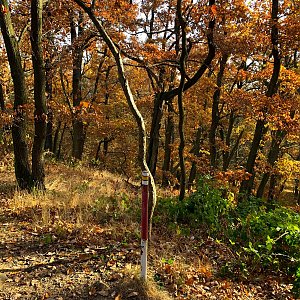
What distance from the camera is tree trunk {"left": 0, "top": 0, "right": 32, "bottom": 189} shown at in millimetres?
7039

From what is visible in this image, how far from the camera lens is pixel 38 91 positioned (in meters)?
7.18

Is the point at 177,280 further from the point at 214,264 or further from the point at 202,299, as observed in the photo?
the point at 214,264

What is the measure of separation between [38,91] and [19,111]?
0.65 meters

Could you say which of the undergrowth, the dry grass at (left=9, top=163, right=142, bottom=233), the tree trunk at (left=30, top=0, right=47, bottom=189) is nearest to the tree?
the tree trunk at (left=30, top=0, right=47, bottom=189)

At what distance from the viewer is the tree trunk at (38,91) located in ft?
22.3

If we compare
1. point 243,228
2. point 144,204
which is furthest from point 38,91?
point 243,228

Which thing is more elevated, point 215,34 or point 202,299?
point 215,34

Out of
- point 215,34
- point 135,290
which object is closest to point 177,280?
point 135,290

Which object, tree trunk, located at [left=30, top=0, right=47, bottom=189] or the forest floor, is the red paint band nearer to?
the forest floor

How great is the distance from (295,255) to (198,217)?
204 centimetres

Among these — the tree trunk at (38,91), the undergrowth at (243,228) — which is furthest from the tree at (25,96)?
the undergrowth at (243,228)

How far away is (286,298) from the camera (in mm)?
4402

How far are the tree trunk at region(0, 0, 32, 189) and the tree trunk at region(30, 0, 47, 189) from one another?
25cm

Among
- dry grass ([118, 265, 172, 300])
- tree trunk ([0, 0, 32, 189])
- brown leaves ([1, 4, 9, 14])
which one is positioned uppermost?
brown leaves ([1, 4, 9, 14])
